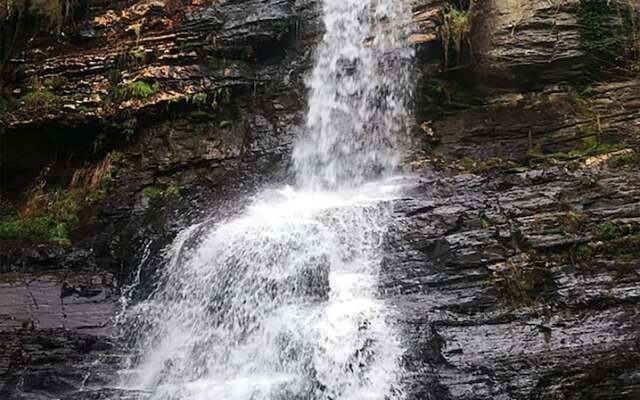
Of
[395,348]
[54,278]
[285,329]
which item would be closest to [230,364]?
[285,329]

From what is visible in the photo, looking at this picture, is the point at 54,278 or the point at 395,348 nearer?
the point at 395,348

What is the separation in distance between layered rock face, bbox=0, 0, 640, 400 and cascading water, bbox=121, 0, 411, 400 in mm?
366

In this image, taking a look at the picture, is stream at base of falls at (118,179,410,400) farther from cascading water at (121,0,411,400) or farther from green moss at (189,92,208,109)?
green moss at (189,92,208,109)

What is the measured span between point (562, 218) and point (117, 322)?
20.2 ft

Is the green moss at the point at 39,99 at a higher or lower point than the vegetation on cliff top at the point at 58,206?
higher

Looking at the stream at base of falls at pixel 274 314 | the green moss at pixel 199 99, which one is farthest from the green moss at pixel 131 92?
the stream at base of falls at pixel 274 314

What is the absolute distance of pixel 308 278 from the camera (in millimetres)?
7820

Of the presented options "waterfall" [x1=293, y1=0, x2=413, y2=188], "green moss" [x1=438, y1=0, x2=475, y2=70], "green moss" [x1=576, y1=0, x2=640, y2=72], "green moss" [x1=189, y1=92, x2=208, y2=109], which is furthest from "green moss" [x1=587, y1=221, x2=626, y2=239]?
"green moss" [x1=189, y1=92, x2=208, y2=109]

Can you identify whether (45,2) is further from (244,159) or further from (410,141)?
(410,141)

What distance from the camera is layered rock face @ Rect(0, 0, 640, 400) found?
6648 mm

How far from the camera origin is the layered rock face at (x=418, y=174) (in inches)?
262

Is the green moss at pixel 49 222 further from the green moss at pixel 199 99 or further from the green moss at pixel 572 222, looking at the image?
the green moss at pixel 572 222

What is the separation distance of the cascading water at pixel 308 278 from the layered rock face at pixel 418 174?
0.37 metres

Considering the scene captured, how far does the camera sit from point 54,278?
343 inches
